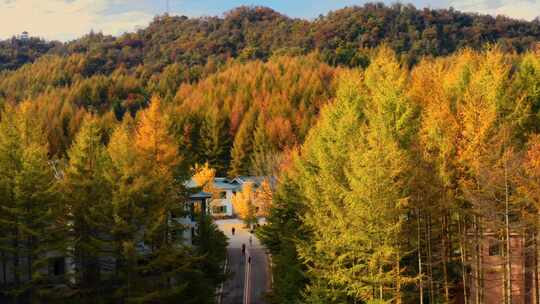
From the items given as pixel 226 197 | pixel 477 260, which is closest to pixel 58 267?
pixel 477 260

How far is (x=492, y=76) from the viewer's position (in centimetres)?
3825

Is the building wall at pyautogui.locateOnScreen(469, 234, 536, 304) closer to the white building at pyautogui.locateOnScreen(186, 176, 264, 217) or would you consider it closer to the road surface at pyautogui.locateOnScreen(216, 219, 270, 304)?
the road surface at pyautogui.locateOnScreen(216, 219, 270, 304)

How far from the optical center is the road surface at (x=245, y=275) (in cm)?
4343

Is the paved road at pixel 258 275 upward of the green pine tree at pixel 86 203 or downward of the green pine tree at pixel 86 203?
downward

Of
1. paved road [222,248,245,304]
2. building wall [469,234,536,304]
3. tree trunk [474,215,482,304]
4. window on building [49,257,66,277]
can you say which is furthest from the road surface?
tree trunk [474,215,482,304]

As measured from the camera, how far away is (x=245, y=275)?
161 feet

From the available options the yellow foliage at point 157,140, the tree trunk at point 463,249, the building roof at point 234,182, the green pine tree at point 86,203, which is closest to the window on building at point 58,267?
the green pine tree at point 86,203

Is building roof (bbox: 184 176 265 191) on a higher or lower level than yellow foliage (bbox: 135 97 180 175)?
lower

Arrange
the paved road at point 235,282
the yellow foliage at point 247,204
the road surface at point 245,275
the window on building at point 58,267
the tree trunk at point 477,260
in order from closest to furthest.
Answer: the tree trunk at point 477,260, the window on building at point 58,267, the paved road at point 235,282, the road surface at point 245,275, the yellow foliage at point 247,204

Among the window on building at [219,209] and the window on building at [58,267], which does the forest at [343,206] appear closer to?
the window on building at [58,267]

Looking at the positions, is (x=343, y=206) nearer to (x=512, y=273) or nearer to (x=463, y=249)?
(x=463, y=249)

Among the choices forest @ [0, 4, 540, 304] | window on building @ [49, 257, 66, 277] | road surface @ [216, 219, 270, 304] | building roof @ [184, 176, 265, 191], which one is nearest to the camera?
forest @ [0, 4, 540, 304]

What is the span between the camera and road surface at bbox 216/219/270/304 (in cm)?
4343

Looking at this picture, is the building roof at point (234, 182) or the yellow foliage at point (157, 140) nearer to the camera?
the yellow foliage at point (157, 140)
